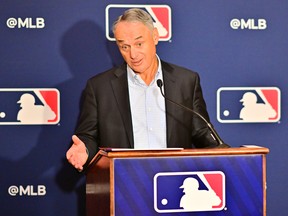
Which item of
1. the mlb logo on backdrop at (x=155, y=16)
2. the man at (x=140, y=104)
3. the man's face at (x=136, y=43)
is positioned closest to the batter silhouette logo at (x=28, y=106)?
the mlb logo on backdrop at (x=155, y=16)

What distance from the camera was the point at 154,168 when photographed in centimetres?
208

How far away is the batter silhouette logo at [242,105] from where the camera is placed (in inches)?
148

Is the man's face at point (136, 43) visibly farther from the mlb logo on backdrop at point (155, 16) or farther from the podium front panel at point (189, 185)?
the podium front panel at point (189, 185)

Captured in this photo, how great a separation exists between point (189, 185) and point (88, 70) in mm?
1737

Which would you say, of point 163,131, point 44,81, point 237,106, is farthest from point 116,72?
point 237,106

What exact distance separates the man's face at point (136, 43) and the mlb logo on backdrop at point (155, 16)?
2.47 ft

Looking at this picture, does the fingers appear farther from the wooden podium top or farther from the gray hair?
the gray hair

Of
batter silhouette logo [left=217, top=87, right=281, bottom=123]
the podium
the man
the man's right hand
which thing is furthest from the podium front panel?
batter silhouette logo [left=217, top=87, right=281, bottom=123]

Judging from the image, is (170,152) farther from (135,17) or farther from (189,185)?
(135,17)

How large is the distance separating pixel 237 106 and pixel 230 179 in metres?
1.67

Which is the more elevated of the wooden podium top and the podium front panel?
the wooden podium top

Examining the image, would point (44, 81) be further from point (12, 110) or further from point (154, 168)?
point (154, 168)

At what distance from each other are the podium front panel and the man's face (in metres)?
0.92

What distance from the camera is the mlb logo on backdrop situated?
3.67m
